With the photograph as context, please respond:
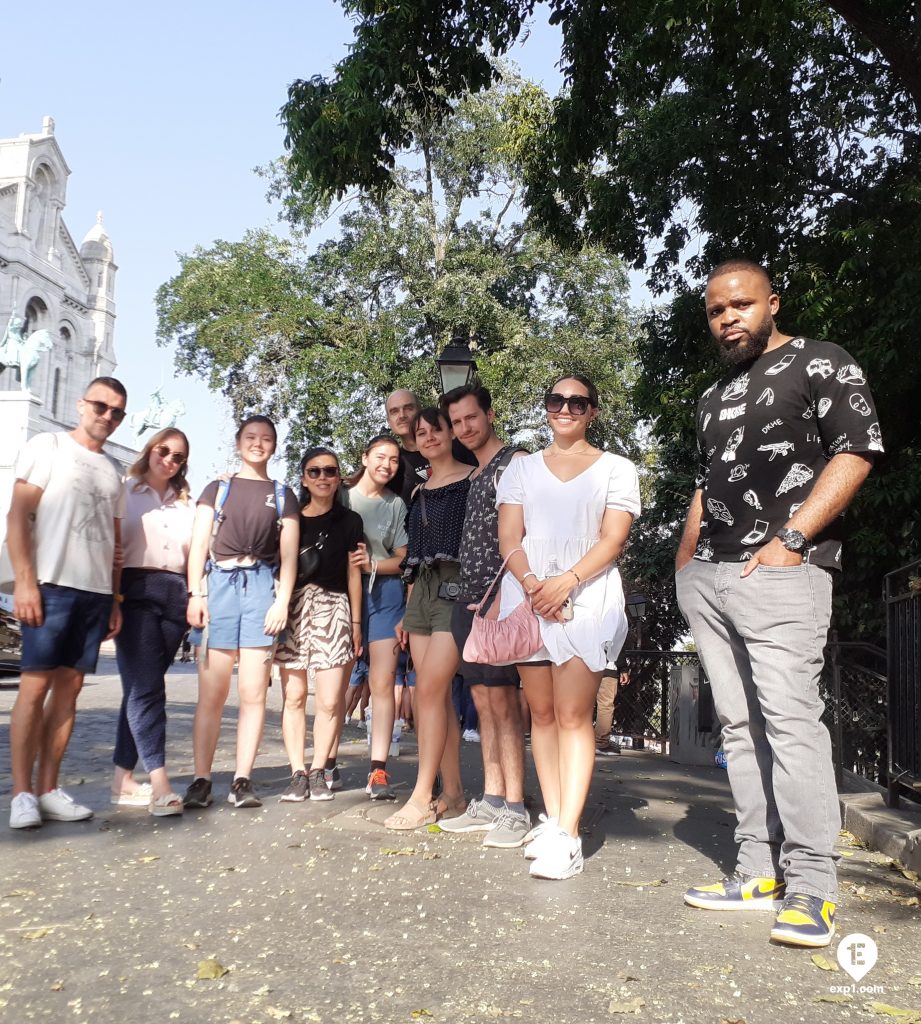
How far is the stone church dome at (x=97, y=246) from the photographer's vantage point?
75.6 meters

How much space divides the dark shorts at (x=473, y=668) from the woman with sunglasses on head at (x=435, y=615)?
0.12 metres

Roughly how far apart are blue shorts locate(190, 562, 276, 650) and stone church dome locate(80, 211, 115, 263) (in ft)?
246

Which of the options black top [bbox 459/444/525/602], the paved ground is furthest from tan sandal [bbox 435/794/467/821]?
black top [bbox 459/444/525/602]

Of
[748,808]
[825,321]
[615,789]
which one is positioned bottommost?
[615,789]

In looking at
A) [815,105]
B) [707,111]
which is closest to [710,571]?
[707,111]

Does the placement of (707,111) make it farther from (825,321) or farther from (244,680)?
(244,680)

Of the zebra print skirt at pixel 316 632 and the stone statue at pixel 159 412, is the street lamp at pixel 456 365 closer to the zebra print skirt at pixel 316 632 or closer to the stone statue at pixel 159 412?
the zebra print skirt at pixel 316 632

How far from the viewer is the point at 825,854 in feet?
12.0

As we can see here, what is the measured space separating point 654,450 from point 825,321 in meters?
19.3

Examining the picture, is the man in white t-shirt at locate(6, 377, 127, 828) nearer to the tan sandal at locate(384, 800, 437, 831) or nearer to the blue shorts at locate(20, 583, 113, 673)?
the blue shorts at locate(20, 583, 113, 673)

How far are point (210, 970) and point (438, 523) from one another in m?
2.98

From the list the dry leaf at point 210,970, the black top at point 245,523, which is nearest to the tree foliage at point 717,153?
the black top at point 245,523

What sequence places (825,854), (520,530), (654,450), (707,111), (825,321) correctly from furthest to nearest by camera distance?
1. (654,450)
2. (707,111)
3. (825,321)
4. (520,530)
5. (825,854)

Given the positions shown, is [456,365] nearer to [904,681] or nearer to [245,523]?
[245,523]
